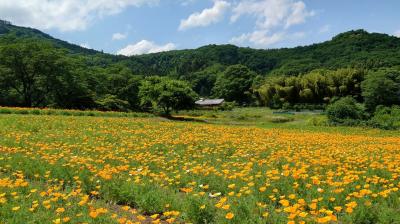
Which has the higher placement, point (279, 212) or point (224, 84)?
point (224, 84)

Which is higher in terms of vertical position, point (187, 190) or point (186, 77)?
point (186, 77)

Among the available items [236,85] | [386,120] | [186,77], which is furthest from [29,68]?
[186,77]

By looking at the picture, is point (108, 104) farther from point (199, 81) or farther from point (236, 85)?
point (199, 81)

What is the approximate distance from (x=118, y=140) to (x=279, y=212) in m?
8.73

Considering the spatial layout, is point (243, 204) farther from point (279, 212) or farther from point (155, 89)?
point (155, 89)

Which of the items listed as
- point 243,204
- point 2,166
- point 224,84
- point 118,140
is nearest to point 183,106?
point 118,140

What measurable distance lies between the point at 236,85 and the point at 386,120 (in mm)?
75330

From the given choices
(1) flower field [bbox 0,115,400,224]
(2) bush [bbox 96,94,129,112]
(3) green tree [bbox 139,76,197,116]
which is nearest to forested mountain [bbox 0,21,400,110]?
(2) bush [bbox 96,94,129,112]

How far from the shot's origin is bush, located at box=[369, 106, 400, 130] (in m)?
40.4

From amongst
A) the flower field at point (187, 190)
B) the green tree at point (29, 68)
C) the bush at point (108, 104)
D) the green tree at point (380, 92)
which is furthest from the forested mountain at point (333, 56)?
the flower field at point (187, 190)

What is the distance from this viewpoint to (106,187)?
22.2 ft

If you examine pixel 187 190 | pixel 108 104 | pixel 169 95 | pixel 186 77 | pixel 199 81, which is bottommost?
pixel 187 190

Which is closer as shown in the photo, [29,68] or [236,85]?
[29,68]

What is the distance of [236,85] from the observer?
123188 millimetres
